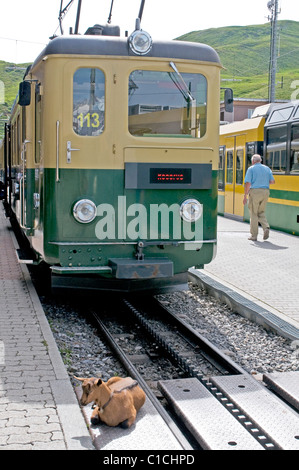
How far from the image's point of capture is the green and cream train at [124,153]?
7266 millimetres

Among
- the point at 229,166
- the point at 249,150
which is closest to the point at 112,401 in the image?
the point at 249,150

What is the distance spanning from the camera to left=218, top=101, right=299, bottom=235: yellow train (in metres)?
14.8

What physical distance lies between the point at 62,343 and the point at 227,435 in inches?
114

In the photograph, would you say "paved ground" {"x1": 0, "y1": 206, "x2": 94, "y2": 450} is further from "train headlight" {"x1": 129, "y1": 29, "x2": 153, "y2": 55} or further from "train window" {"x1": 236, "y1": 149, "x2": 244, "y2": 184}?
"train window" {"x1": 236, "y1": 149, "x2": 244, "y2": 184}

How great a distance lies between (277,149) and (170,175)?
877cm

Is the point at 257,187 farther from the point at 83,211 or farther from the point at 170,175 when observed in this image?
the point at 83,211

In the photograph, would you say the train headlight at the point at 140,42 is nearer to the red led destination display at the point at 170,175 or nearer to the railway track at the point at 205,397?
the red led destination display at the point at 170,175

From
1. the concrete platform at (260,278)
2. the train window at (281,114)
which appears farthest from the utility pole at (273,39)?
the concrete platform at (260,278)

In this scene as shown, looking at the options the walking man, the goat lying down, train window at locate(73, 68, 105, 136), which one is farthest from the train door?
the goat lying down

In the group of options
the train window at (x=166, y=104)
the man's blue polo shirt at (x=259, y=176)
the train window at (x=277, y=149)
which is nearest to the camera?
the train window at (x=166, y=104)

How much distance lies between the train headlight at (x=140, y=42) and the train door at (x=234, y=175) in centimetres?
1130
